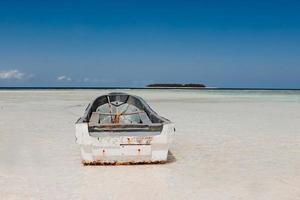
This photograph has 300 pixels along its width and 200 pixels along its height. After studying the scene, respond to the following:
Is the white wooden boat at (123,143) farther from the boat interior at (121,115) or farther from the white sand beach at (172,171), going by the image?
the white sand beach at (172,171)

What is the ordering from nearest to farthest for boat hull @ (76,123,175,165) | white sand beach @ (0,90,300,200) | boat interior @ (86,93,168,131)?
white sand beach @ (0,90,300,200) < boat hull @ (76,123,175,165) < boat interior @ (86,93,168,131)

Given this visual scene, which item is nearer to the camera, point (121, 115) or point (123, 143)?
point (123, 143)

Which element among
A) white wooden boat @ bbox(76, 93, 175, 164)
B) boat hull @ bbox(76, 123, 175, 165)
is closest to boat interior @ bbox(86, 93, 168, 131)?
white wooden boat @ bbox(76, 93, 175, 164)

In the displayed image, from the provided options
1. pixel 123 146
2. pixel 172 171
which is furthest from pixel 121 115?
pixel 172 171

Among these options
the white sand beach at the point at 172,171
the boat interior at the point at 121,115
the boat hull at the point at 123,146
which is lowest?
the white sand beach at the point at 172,171

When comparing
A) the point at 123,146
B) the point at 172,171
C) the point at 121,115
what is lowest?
the point at 172,171

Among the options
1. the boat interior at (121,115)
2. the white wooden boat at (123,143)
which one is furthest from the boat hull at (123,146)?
the boat interior at (121,115)

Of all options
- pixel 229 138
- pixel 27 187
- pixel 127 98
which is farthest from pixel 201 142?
pixel 27 187

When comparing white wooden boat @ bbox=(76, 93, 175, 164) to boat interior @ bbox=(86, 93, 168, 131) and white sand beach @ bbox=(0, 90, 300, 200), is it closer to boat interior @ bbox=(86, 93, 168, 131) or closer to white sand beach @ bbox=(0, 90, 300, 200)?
boat interior @ bbox=(86, 93, 168, 131)

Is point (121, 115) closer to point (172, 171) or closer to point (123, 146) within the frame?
point (123, 146)

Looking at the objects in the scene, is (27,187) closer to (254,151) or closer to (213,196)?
(213,196)

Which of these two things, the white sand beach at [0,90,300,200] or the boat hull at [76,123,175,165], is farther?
the boat hull at [76,123,175,165]

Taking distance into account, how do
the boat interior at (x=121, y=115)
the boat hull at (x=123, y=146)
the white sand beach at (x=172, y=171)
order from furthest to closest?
the boat interior at (x=121, y=115)
the boat hull at (x=123, y=146)
the white sand beach at (x=172, y=171)

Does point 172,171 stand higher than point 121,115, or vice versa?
point 121,115
